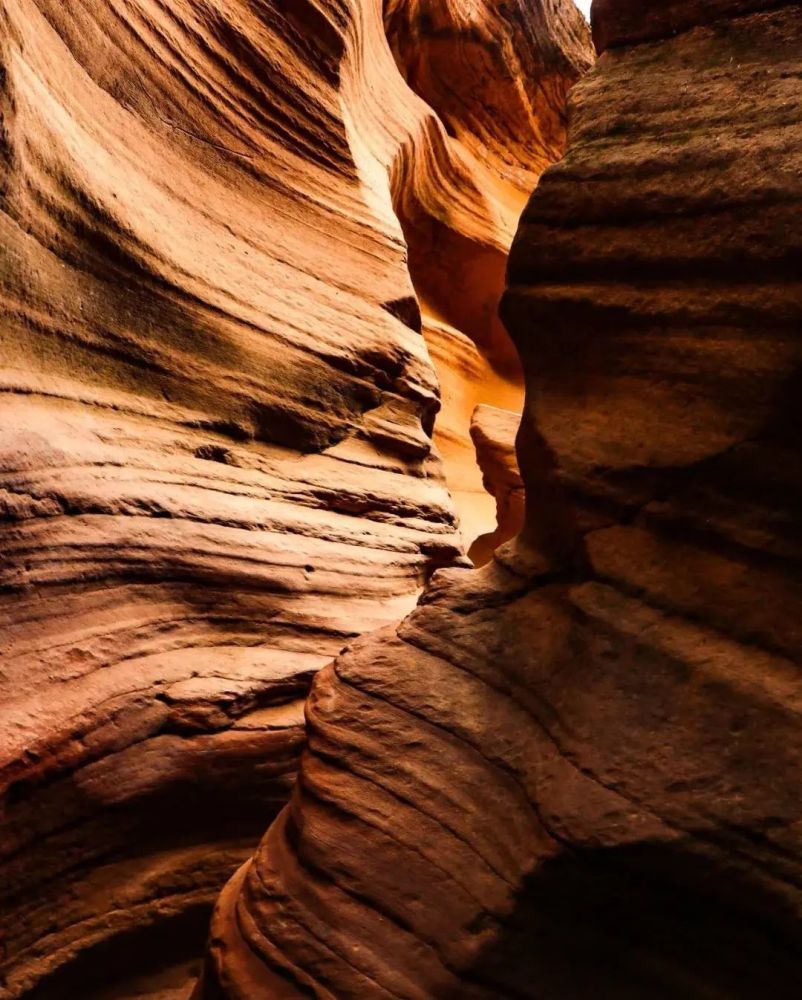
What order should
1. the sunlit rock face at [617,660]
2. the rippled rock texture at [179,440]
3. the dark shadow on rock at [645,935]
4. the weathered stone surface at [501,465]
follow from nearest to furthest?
the dark shadow on rock at [645,935], the sunlit rock face at [617,660], the rippled rock texture at [179,440], the weathered stone surface at [501,465]

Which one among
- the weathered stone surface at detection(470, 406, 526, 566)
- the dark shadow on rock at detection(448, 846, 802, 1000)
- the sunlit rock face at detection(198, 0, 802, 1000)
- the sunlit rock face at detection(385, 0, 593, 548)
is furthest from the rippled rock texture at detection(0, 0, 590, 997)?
the sunlit rock face at detection(385, 0, 593, 548)

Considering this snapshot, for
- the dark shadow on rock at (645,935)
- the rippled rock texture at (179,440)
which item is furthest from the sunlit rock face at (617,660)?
the rippled rock texture at (179,440)

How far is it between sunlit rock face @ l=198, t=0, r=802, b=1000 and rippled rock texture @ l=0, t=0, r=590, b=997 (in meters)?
0.69

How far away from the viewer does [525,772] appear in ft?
9.33

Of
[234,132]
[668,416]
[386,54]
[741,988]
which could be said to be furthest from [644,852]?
[386,54]

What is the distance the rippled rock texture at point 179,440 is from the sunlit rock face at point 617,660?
691 millimetres

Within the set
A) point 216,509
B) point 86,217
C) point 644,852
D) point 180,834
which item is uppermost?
point 86,217

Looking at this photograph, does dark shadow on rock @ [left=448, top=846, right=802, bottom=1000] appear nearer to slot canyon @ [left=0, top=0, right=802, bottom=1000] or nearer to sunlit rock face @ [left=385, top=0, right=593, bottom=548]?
slot canyon @ [left=0, top=0, right=802, bottom=1000]

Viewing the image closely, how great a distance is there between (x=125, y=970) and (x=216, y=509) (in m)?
2.01

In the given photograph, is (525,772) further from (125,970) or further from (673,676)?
(125,970)

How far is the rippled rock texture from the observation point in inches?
139

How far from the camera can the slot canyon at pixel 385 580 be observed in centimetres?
260

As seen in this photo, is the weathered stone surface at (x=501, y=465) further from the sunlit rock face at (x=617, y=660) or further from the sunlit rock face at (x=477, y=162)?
the sunlit rock face at (x=617, y=660)

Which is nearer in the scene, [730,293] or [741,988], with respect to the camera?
[741,988]
